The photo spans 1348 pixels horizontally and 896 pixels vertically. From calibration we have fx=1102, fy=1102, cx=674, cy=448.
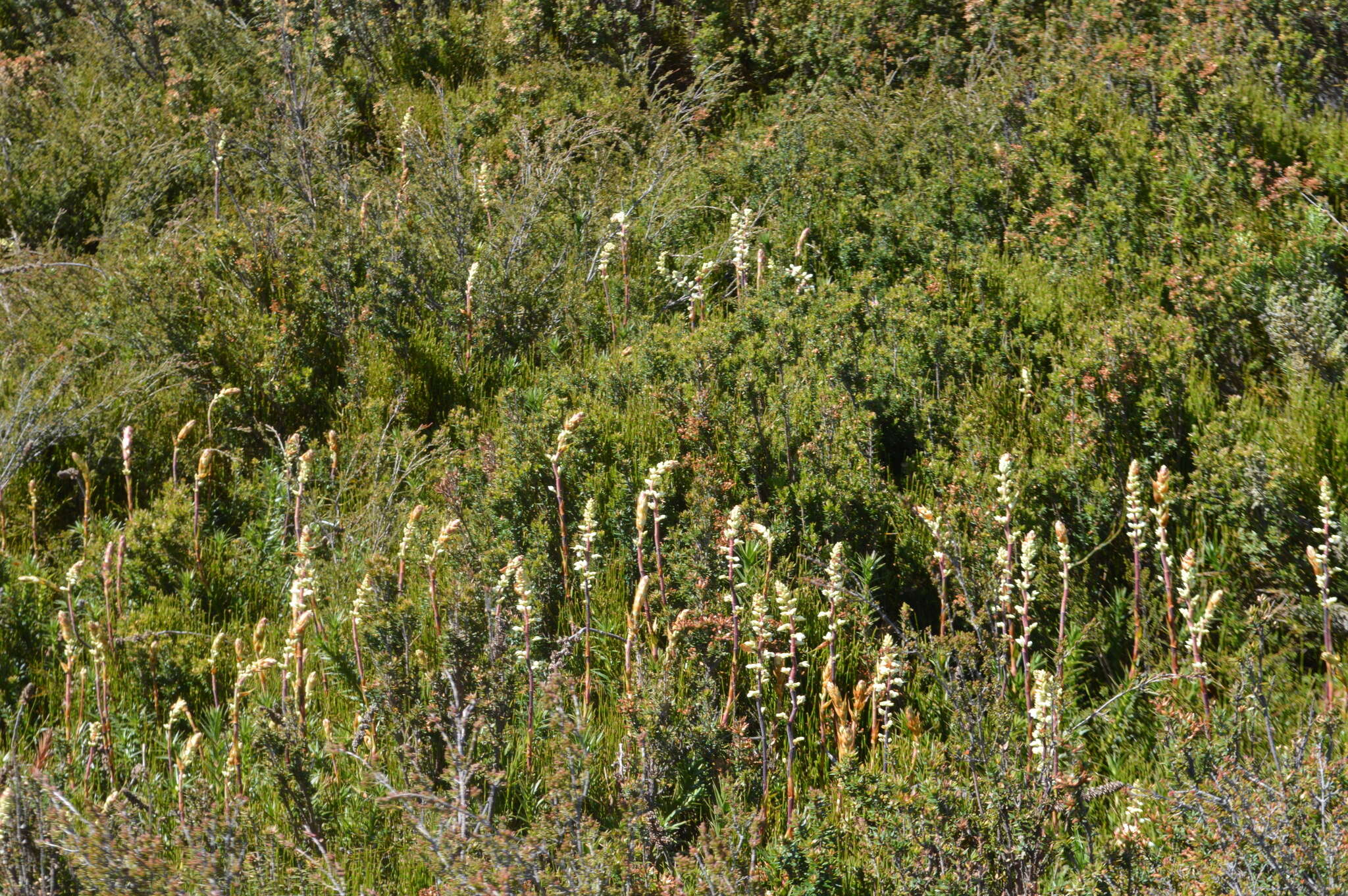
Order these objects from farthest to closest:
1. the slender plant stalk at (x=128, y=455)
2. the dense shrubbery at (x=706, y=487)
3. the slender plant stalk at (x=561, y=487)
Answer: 1. the slender plant stalk at (x=128, y=455)
2. the slender plant stalk at (x=561, y=487)
3. the dense shrubbery at (x=706, y=487)

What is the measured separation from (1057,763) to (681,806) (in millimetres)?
915

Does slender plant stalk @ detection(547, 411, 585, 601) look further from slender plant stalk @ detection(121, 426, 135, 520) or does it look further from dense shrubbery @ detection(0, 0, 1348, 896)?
slender plant stalk @ detection(121, 426, 135, 520)

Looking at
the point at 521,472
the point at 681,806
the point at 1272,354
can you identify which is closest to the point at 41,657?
the point at 521,472

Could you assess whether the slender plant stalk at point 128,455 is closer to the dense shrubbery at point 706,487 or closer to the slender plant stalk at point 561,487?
the dense shrubbery at point 706,487

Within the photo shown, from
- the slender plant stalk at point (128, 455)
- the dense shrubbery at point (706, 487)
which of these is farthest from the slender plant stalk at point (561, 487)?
the slender plant stalk at point (128, 455)

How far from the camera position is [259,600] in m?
3.76

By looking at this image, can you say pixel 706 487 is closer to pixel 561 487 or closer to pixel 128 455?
pixel 561 487

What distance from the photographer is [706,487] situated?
3480mm

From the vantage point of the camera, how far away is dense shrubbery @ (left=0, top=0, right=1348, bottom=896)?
7.81 feet

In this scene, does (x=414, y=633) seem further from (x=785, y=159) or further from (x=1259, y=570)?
(x=785, y=159)

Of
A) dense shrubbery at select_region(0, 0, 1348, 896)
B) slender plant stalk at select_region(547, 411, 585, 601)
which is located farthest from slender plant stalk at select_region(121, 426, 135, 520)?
slender plant stalk at select_region(547, 411, 585, 601)

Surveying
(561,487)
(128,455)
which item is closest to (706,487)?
(561,487)

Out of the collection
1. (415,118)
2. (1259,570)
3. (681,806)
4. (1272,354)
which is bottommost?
(681,806)

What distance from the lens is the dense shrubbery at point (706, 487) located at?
7.81 feet
